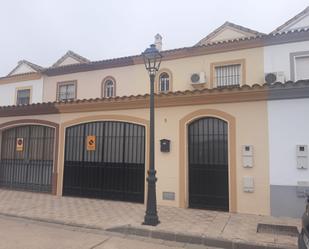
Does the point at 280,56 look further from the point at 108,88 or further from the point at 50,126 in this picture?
the point at 50,126

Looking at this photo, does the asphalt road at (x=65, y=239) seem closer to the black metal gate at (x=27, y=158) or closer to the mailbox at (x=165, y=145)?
the mailbox at (x=165, y=145)

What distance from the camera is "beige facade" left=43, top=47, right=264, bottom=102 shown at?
43.3 feet

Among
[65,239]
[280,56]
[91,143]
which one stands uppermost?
[280,56]

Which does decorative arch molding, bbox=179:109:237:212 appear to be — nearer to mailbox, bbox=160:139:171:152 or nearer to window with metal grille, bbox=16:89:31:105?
mailbox, bbox=160:139:171:152

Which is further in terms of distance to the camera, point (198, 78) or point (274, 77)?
point (198, 78)

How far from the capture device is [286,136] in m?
7.99

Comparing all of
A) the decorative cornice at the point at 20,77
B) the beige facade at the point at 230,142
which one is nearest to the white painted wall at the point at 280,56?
the beige facade at the point at 230,142

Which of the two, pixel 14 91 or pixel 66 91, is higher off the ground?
pixel 14 91

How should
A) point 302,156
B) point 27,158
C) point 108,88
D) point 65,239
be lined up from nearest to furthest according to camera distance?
1. point 65,239
2. point 302,156
3. point 27,158
4. point 108,88

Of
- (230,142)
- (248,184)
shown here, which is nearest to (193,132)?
(230,142)

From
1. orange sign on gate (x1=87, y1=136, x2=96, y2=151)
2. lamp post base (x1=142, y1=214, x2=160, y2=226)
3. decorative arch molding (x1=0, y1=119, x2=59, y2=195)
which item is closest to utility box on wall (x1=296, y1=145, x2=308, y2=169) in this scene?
lamp post base (x1=142, y1=214, x2=160, y2=226)

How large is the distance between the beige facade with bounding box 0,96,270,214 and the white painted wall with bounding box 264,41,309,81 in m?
5.17

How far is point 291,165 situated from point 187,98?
3.39 meters

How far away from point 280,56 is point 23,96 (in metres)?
15.0
